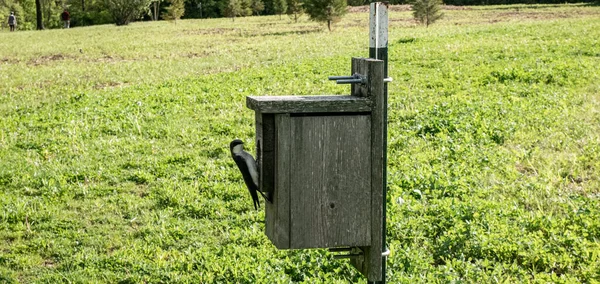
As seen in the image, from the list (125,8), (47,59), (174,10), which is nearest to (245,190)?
(47,59)

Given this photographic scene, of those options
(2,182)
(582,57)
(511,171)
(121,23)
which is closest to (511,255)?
(511,171)

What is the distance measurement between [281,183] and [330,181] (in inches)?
9.9

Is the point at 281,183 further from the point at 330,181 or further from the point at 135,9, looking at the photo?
the point at 135,9

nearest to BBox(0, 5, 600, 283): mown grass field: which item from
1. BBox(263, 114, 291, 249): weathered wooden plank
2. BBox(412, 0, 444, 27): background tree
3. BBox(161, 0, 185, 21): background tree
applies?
BBox(263, 114, 291, 249): weathered wooden plank

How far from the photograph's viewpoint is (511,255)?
5801mm

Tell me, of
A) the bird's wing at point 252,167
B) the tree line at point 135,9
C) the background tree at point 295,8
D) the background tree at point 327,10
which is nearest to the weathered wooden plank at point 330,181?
the bird's wing at point 252,167

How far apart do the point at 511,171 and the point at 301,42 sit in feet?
69.5

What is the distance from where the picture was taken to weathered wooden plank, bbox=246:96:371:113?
3.49m

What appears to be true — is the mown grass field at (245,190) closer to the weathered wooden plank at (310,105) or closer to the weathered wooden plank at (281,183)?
the weathered wooden plank at (281,183)

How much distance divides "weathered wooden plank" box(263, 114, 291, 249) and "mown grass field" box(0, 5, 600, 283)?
175 cm

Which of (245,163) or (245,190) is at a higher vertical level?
(245,163)

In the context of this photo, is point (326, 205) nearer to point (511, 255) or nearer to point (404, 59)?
point (511, 255)

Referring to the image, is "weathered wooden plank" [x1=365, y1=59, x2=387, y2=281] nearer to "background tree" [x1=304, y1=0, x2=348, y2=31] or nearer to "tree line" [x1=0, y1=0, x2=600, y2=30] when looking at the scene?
"background tree" [x1=304, y1=0, x2=348, y2=31]

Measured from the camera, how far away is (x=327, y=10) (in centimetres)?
3700
